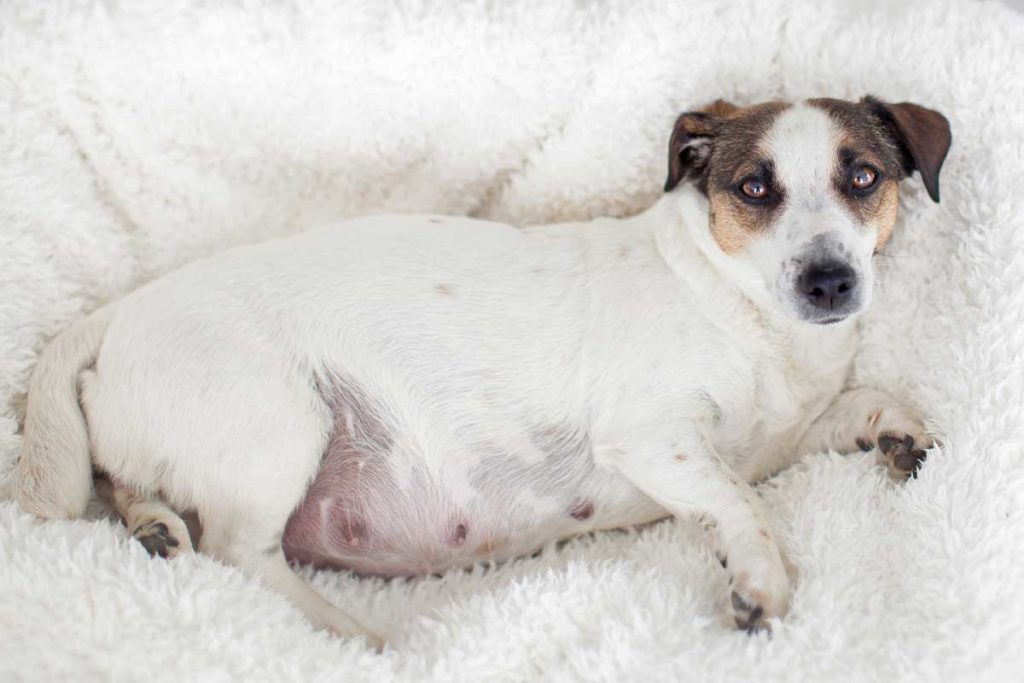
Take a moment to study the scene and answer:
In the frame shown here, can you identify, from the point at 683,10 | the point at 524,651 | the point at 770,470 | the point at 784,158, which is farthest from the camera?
the point at 683,10

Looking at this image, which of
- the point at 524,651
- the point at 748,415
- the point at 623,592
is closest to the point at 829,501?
the point at 748,415

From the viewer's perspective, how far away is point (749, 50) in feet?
8.06

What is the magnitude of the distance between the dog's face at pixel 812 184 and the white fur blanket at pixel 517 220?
0.24 meters

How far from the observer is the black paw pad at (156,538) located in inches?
76.4

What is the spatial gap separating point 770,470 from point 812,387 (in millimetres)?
230

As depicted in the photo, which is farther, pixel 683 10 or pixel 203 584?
pixel 683 10

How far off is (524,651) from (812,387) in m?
0.94

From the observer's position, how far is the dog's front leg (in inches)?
72.5

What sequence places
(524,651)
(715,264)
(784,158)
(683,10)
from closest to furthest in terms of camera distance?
(524,651) < (784,158) < (715,264) < (683,10)

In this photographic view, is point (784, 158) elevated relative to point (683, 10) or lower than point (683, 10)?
lower

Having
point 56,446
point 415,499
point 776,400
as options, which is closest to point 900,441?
point 776,400

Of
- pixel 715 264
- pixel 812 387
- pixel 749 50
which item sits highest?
pixel 749 50

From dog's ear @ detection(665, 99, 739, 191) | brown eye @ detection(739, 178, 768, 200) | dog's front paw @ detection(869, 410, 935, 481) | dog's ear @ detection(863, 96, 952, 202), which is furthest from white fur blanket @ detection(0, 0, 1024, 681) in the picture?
brown eye @ detection(739, 178, 768, 200)

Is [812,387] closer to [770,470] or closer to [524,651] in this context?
[770,470]
